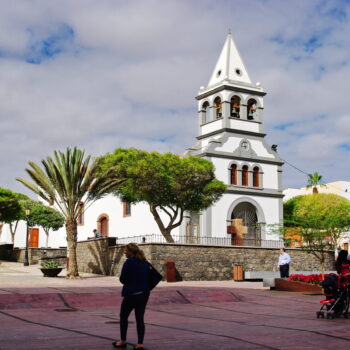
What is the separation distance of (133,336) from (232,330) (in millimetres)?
1859

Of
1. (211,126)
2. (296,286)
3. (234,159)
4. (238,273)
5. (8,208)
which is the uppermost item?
(211,126)

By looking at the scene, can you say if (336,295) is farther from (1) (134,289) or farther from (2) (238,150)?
(2) (238,150)

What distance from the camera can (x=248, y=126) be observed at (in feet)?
138

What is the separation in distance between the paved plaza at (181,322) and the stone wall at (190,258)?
8966 mm

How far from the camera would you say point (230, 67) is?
140 feet

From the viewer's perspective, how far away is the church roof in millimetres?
42375

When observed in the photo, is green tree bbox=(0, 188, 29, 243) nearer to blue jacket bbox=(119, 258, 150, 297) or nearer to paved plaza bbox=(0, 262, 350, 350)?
paved plaza bbox=(0, 262, 350, 350)

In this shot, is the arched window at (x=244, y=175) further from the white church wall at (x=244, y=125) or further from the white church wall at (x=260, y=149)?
the white church wall at (x=244, y=125)

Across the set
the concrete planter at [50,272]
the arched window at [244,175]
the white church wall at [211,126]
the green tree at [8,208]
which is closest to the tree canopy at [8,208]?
the green tree at [8,208]

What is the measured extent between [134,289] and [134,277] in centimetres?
18

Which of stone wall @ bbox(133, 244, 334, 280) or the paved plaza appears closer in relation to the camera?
the paved plaza

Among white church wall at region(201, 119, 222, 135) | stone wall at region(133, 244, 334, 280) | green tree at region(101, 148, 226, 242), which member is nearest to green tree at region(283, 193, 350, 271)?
stone wall at region(133, 244, 334, 280)

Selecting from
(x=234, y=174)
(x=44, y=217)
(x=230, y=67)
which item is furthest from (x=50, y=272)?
(x=44, y=217)

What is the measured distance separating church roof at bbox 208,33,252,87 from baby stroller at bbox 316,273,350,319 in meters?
31.9
